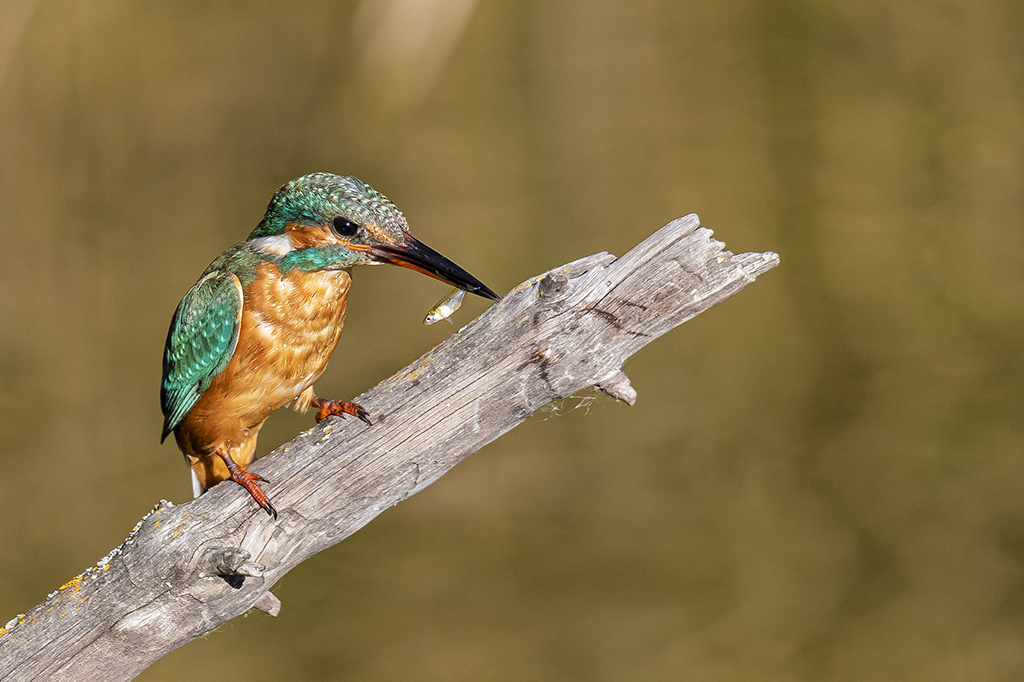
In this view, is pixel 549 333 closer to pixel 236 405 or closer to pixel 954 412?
pixel 236 405

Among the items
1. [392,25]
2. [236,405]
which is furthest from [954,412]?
[236,405]

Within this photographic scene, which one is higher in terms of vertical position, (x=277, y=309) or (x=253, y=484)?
(x=277, y=309)

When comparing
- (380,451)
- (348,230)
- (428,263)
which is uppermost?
(348,230)

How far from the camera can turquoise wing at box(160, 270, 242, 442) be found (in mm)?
1396

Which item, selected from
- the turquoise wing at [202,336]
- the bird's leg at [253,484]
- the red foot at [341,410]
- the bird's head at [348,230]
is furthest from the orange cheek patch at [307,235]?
the bird's leg at [253,484]

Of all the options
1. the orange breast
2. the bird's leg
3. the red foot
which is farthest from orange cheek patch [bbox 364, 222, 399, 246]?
the bird's leg

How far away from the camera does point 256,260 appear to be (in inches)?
54.9

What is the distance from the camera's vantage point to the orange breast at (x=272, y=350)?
139 centimetres

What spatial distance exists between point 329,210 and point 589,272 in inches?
16.2

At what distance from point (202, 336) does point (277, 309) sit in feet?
0.47

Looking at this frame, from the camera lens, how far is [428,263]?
127 centimetres

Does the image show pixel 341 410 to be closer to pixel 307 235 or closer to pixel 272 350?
pixel 272 350

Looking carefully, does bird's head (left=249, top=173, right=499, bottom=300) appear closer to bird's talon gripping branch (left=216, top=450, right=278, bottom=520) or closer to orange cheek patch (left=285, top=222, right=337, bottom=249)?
orange cheek patch (left=285, top=222, right=337, bottom=249)

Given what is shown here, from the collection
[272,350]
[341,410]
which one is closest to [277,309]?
[272,350]
